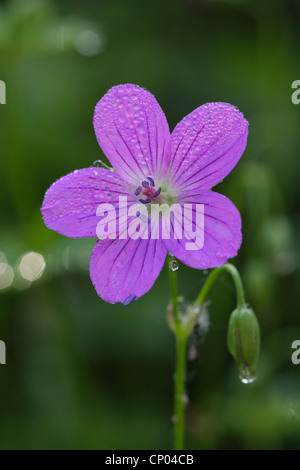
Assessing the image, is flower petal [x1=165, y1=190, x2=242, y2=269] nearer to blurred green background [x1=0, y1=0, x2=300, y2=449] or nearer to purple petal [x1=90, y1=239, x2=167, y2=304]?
purple petal [x1=90, y1=239, x2=167, y2=304]

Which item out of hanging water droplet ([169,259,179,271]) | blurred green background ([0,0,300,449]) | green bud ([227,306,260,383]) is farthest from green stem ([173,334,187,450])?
blurred green background ([0,0,300,449])

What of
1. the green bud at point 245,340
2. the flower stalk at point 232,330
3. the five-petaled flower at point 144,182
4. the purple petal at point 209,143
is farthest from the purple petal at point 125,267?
the green bud at point 245,340

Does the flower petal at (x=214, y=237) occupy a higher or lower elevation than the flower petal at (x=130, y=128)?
lower

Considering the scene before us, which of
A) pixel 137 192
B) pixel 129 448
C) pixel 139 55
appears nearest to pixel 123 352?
pixel 129 448

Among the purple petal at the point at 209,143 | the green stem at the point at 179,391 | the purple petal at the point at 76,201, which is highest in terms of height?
the purple petal at the point at 209,143

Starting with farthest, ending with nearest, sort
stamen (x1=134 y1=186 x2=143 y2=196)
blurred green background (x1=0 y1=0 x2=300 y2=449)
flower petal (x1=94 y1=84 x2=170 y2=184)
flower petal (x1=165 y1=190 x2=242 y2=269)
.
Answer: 1. blurred green background (x1=0 y1=0 x2=300 y2=449)
2. stamen (x1=134 y1=186 x2=143 y2=196)
3. flower petal (x1=94 y1=84 x2=170 y2=184)
4. flower petal (x1=165 y1=190 x2=242 y2=269)

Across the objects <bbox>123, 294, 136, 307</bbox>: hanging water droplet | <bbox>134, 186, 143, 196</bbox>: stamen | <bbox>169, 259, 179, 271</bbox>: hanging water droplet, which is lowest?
<bbox>123, 294, 136, 307</bbox>: hanging water droplet

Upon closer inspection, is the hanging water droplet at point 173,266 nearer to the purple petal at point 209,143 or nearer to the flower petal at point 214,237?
the flower petal at point 214,237
